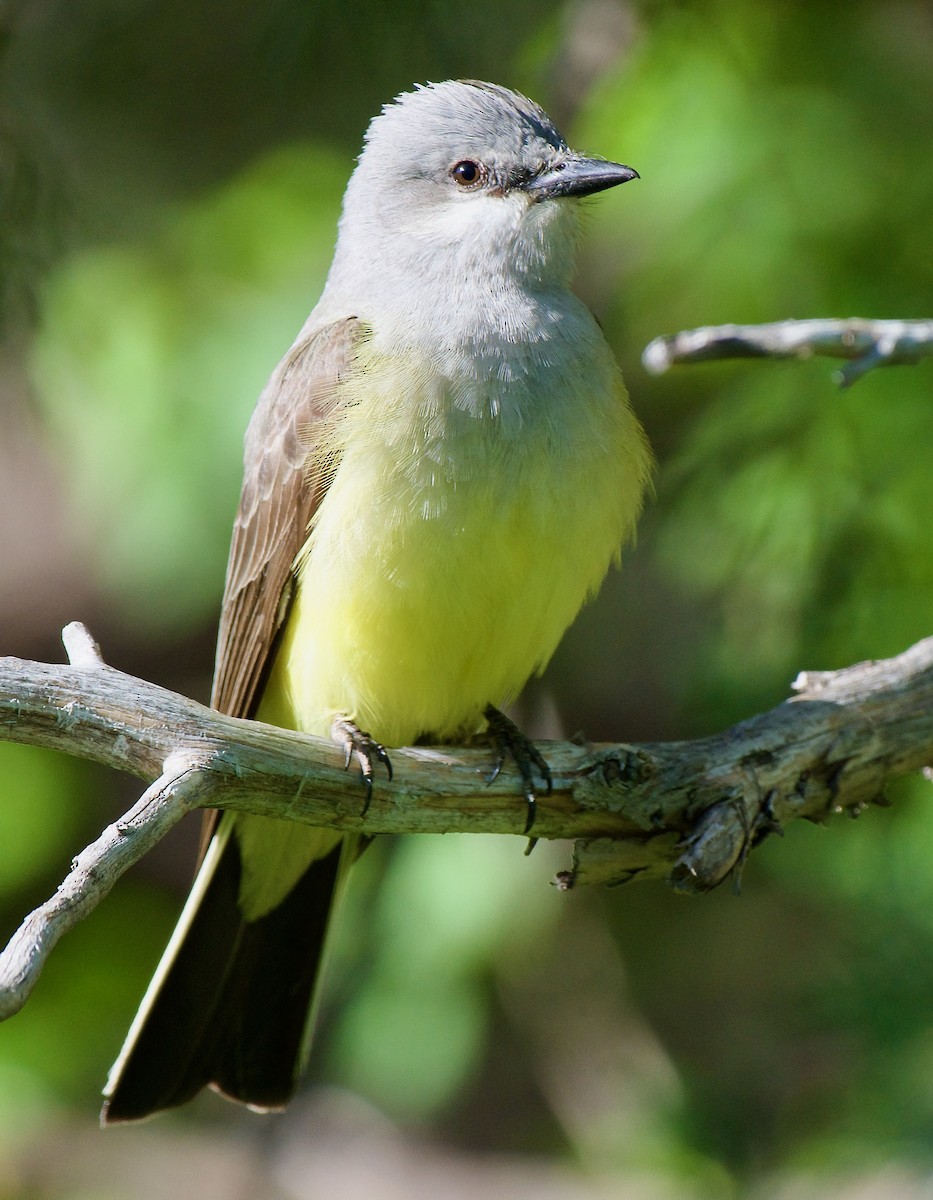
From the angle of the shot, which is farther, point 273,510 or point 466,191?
point 466,191

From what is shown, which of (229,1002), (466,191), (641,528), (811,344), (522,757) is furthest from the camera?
(641,528)

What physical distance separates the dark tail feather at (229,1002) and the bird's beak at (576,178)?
2.24 meters

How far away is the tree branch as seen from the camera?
118 inches

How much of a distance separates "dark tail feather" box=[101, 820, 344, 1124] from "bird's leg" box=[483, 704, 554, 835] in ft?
2.67

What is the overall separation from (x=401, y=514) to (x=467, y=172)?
1.42m

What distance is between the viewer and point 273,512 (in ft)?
13.9

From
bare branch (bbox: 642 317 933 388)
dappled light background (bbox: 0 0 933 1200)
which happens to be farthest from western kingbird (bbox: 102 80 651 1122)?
dappled light background (bbox: 0 0 933 1200)

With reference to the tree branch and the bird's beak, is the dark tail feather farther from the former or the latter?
the bird's beak

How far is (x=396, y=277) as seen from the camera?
4.39 meters

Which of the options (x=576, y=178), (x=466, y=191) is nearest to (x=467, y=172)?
(x=466, y=191)

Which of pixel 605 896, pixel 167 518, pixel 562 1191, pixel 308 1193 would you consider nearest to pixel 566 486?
pixel 167 518

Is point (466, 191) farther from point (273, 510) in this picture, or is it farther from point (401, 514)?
point (401, 514)

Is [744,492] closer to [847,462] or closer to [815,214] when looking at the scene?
[847,462]

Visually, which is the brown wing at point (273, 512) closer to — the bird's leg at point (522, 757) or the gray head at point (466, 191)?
the gray head at point (466, 191)
